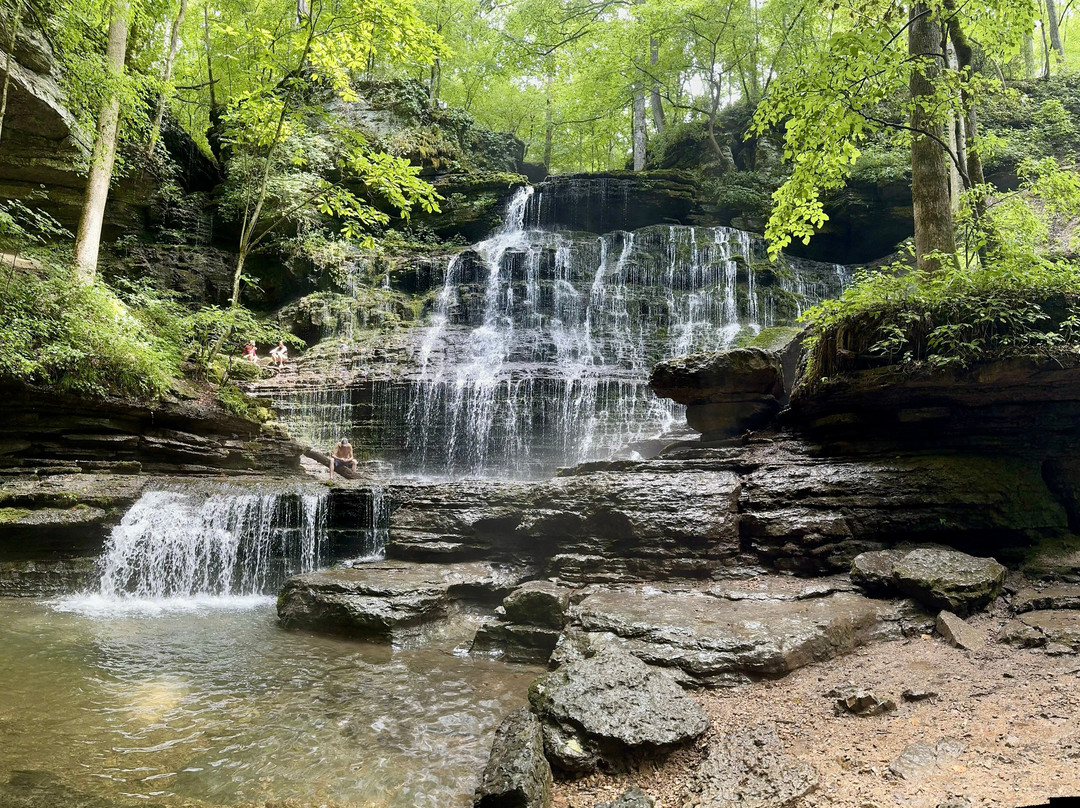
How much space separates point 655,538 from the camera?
6.45 m

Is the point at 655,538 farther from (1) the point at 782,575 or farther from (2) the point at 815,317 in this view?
(2) the point at 815,317

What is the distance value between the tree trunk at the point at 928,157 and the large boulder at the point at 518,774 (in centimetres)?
693

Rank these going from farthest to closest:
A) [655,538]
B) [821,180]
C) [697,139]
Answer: [697,139], [821,180], [655,538]

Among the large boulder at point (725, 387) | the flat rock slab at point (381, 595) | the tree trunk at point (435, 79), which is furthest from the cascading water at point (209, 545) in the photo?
the tree trunk at point (435, 79)

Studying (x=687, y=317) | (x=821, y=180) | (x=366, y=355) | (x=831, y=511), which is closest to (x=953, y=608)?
(x=831, y=511)

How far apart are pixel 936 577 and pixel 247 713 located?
5.78 meters

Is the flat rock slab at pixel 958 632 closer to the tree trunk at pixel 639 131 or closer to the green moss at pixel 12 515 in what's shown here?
the green moss at pixel 12 515

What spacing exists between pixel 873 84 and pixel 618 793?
8.05 m

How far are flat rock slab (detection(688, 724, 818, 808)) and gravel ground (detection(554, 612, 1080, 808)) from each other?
66 mm

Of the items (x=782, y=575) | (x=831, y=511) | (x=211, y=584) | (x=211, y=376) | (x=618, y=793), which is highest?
(x=211, y=376)

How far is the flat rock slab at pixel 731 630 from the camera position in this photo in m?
4.25

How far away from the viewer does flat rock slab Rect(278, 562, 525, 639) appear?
6.12m

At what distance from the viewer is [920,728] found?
10.7 feet

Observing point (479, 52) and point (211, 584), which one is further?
point (479, 52)
